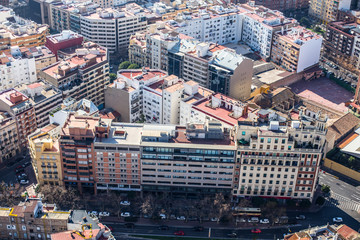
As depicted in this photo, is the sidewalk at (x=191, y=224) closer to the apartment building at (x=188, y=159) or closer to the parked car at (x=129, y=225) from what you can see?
the parked car at (x=129, y=225)

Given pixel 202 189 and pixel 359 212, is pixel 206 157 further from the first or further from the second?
pixel 359 212

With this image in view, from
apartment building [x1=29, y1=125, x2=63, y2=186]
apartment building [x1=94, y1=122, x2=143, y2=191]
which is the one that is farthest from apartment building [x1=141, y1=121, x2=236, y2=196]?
apartment building [x1=29, y1=125, x2=63, y2=186]

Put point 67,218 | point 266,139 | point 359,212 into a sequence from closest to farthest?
point 67,218
point 266,139
point 359,212

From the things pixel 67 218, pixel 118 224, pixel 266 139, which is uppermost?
pixel 266 139

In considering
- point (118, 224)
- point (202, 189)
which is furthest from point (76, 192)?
point (202, 189)

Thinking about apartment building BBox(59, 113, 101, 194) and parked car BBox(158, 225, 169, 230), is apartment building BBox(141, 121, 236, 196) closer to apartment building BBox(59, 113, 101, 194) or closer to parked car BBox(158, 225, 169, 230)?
parked car BBox(158, 225, 169, 230)

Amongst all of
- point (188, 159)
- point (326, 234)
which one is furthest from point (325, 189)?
point (188, 159)

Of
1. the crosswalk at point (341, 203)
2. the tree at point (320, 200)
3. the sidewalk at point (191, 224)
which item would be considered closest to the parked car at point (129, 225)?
the sidewalk at point (191, 224)
